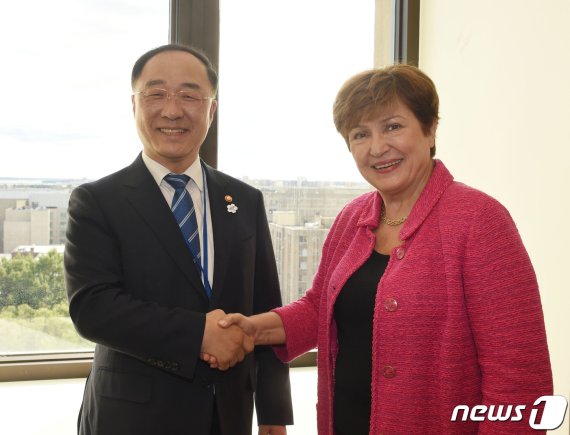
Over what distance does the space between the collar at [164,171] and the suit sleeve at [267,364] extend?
240 mm

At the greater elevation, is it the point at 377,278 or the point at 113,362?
the point at 377,278

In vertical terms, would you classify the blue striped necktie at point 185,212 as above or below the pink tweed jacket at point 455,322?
above

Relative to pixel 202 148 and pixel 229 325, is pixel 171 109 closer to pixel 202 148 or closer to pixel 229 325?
pixel 229 325

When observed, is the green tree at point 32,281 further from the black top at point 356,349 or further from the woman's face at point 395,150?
the woman's face at point 395,150

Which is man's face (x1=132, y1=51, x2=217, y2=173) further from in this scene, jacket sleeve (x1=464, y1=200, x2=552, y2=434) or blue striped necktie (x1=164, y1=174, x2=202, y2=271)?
jacket sleeve (x1=464, y1=200, x2=552, y2=434)

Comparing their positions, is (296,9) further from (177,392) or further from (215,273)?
(177,392)

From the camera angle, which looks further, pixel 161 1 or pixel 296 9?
pixel 296 9

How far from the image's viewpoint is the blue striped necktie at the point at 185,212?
1.71 metres

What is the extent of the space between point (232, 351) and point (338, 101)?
0.81 meters

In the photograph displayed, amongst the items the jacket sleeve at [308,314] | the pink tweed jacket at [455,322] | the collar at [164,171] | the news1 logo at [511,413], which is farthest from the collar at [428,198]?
the collar at [164,171]

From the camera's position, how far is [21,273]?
2.37 metres

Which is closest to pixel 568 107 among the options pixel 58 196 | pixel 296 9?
pixel 296 9

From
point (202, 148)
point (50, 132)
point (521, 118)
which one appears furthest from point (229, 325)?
point (521, 118)

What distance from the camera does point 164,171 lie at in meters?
1.79
